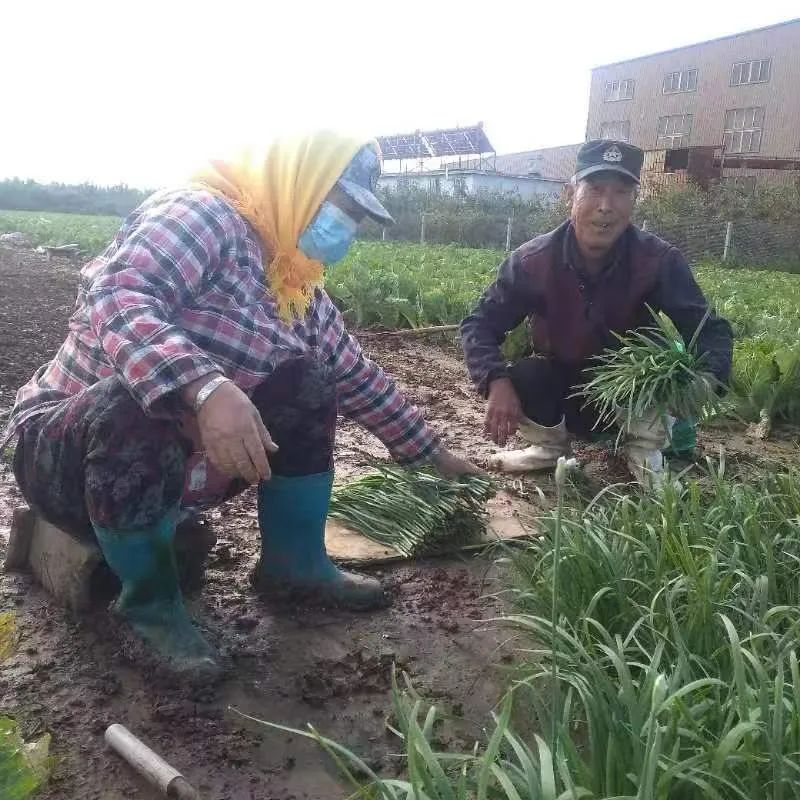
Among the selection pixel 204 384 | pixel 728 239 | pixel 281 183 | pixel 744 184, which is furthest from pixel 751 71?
pixel 204 384

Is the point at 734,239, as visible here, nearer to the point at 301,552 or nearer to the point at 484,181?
the point at 484,181

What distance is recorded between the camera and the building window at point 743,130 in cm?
3200

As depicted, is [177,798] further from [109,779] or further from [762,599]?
[762,599]

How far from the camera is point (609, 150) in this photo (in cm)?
289

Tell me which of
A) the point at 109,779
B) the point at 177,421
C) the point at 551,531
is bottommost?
the point at 109,779

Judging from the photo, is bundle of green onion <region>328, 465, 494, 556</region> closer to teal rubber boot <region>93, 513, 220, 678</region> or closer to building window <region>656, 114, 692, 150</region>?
teal rubber boot <region>93, 513, 220, 678</region>

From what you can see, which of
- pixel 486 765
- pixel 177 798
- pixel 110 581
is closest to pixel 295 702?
pixel 177 798

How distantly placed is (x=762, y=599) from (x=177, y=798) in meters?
1.04

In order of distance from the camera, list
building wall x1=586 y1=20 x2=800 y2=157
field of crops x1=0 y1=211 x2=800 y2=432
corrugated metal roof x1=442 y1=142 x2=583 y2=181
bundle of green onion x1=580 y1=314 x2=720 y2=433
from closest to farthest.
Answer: bundle of green onion x1=580 y1=314 x2=720 y2=433
field of crops x1=0 y1=211 x2=800 y2=432
building wall x1=586 y1=20 x2=800 y2=157
corrugated metal roof x1=442 y1=142 x2=583 y2=181

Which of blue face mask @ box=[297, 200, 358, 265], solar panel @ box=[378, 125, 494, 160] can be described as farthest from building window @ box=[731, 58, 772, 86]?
blue face mask @ box=[297, 200, 358, 265]

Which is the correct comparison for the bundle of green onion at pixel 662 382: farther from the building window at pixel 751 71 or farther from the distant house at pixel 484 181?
the building window at pixel 751 71

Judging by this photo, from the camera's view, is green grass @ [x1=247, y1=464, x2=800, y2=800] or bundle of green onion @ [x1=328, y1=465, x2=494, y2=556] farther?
bundle of green onion @ [x1=328, y1=465, x2=494, y2=556]

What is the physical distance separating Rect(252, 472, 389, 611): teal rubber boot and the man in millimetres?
974

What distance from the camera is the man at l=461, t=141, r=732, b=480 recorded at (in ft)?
9.46
